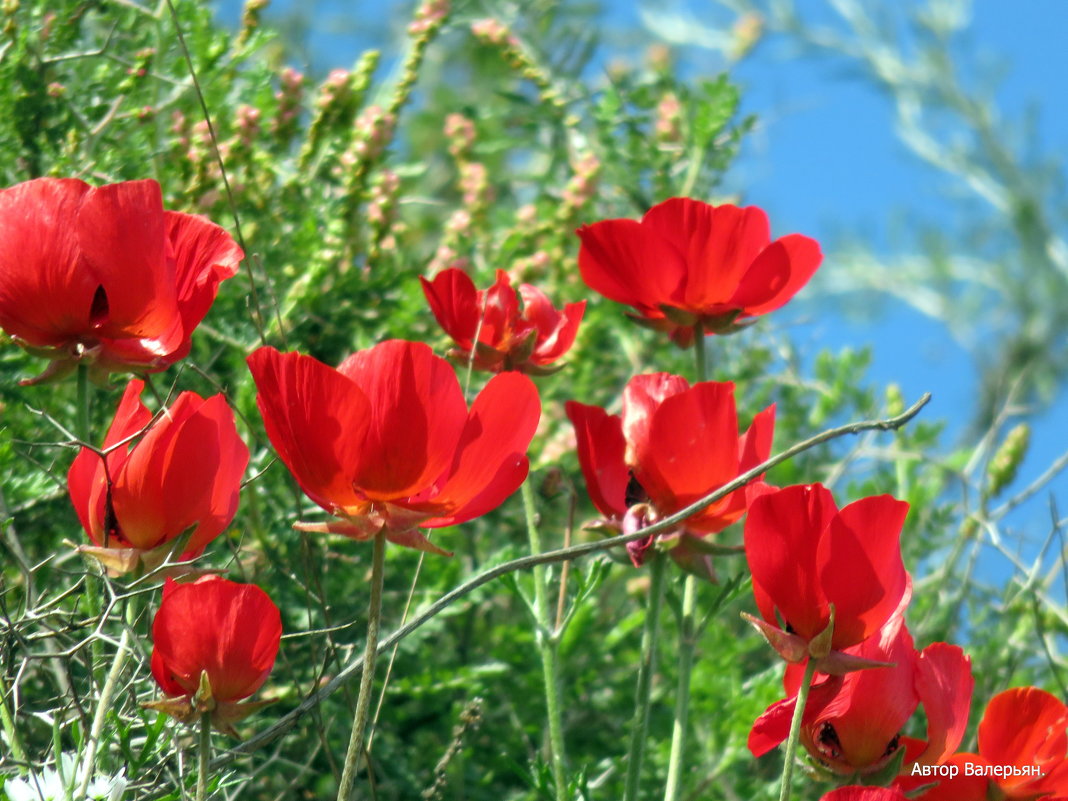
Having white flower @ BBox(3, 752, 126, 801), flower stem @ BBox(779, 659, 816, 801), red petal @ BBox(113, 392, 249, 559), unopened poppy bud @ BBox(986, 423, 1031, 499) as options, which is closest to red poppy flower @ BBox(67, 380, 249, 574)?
red petal @ BBox(113, 392, 249, 559)

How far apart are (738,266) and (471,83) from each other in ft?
8.27

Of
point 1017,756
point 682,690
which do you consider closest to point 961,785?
point 1017,756

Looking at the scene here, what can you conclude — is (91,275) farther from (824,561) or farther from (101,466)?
(824,561)

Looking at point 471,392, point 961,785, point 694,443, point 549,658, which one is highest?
point 694,443

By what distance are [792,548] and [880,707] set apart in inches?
4.8

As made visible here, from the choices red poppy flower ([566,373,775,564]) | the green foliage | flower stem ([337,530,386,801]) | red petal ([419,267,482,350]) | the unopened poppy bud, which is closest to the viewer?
flower stem ([337,530,386,801])

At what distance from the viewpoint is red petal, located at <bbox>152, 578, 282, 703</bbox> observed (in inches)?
28.6

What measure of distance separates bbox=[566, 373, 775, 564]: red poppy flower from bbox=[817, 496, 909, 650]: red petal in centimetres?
11

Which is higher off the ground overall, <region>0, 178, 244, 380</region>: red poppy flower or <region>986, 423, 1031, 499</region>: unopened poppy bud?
<region>0, 178, 244, 380</region>: red poppy flower

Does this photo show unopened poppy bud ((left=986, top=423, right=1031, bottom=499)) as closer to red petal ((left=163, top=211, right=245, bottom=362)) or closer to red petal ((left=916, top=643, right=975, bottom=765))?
red petal ((left=916, top=643, right=975, bottom=765))

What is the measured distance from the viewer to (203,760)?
695 millimetres

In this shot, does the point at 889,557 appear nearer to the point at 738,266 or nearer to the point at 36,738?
the point at 738,266

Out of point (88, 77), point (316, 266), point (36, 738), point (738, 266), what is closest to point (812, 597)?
point (738, 266)

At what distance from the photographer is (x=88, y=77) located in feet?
4.92
